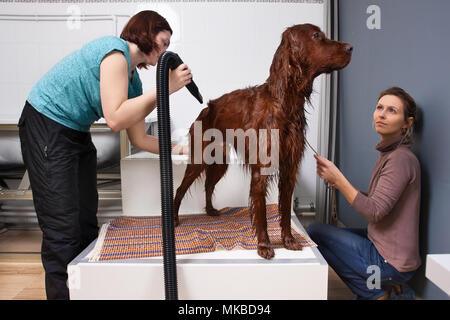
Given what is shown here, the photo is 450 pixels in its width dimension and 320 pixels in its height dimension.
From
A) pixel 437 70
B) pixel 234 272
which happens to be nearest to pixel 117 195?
pixel 234 272

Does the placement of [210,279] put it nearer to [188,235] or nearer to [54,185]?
[188,235]

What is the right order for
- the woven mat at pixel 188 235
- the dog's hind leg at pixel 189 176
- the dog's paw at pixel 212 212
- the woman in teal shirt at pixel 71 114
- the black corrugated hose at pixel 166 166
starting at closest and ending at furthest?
the black corrugated hose at pixel 166 166
the woman in teal shirt at pixel 71 114
the woven mat at pixel 188 235
the dog's hind leg at pixel 189 176
the dog's paw at pixel 212 212

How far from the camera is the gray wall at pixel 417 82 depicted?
3.65 feet

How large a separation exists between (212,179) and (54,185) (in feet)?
2.04

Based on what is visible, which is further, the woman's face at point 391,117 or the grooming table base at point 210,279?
the woman's face at point 391,117

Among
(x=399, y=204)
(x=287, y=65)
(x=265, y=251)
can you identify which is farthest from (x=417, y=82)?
(x=265, y=251)

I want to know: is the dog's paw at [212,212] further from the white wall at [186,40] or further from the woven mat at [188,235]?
the white wall at [186,40]

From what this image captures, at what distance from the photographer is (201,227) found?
142 centimetres

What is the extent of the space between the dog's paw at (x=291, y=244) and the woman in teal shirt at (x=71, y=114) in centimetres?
64

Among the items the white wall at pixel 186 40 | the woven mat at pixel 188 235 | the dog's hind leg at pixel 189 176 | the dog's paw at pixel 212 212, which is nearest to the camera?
the woven mat at pixel 188 235

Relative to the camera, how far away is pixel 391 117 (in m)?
1.23

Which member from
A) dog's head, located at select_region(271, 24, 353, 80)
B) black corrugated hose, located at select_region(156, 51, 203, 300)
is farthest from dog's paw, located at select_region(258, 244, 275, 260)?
dog's head, located at select_region(271, 24, 353, 80)

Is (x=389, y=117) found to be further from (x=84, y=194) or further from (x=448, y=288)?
(x=84, y=194)

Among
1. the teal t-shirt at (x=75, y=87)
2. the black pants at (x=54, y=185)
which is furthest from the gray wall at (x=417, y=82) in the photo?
the black pants at (x=54, y=185)
